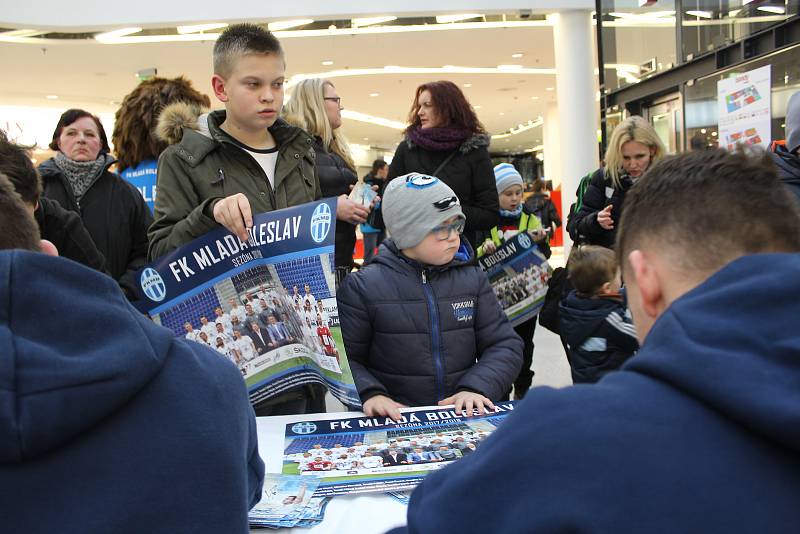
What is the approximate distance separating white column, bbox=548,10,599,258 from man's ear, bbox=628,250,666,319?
27.6 ft

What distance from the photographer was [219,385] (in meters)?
0.88

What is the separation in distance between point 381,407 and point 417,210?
667mm

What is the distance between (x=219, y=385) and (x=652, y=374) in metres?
0.51

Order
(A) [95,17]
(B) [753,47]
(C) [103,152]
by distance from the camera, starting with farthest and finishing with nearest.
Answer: (A) [95,17], (B) [753,47], (C) [103,152]

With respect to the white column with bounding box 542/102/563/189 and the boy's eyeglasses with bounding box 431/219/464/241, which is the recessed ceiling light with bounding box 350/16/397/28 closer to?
the boy's eyeglasses with bounding box 431/219/464/241

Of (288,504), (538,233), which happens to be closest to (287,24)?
(538,233)

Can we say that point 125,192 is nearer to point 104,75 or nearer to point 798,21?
point 798,21

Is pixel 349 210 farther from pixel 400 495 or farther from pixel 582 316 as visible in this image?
pixel 400 495

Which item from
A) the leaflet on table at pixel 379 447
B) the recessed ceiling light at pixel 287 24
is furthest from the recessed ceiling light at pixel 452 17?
the leaflet on table at pixel 379 447

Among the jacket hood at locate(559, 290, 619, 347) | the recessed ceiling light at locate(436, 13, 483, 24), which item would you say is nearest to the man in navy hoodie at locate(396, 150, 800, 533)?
the jacket hood at locate(559, 290, 619, 347)

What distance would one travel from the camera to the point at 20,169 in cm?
165

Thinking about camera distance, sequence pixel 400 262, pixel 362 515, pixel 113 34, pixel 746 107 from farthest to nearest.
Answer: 1. pixel 113 34
2. pixel 746 107
3. pixel 400 262
4. pixel 362 515

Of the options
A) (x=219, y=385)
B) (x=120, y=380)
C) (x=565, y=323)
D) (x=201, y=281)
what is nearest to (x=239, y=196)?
(x=201, y=281)

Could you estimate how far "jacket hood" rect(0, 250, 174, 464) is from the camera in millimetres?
695
